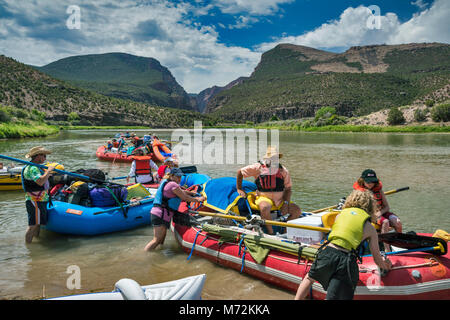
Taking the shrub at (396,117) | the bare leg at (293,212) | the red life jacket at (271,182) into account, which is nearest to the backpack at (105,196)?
the red life jacket at (271,182)

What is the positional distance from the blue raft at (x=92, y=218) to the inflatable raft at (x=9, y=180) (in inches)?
230

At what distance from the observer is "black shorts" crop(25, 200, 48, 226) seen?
6.72m

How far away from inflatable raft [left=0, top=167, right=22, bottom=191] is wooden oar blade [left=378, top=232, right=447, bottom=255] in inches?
498

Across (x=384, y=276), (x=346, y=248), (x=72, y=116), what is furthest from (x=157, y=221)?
(x=72, y=116)

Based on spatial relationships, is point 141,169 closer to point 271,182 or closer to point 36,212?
point 36,212

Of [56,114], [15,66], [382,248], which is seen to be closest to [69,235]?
[382,248]

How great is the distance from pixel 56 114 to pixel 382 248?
93.6 meters

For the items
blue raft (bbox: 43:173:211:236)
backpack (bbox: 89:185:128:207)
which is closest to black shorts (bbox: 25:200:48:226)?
blue raft (bbox: 43:173:211:236)

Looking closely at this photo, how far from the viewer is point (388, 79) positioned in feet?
377

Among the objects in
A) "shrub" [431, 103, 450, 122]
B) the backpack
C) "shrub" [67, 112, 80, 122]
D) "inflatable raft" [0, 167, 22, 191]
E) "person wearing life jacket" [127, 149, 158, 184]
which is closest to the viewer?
the backpack

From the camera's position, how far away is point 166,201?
6605mm

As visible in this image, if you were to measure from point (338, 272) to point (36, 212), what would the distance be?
20.9 ft

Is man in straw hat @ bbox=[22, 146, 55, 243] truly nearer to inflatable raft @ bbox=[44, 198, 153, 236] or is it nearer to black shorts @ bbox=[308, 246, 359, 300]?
inflatable raft @ bbox=[44, 198, 153, 236]

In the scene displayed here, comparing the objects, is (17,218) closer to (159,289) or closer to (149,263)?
(149,263)
